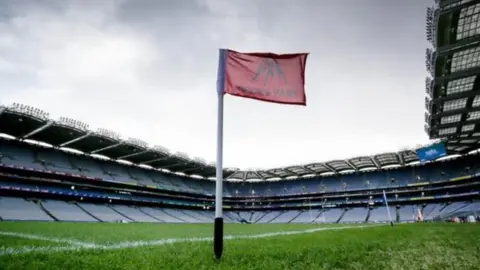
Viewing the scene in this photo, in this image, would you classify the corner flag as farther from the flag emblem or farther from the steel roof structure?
the steel roof structure

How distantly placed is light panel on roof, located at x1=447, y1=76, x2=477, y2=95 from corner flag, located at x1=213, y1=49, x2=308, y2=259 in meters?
25.2

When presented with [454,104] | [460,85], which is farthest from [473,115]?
[460,85]

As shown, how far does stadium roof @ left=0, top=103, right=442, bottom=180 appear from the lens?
40.0m

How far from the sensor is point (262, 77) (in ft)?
27.6

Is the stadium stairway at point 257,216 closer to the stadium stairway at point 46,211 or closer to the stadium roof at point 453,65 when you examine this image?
the stadium stairway at point 46,211

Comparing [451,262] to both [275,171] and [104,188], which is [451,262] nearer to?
[104,188]

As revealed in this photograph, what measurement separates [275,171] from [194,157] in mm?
23116

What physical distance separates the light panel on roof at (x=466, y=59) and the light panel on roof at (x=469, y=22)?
→ 180cm

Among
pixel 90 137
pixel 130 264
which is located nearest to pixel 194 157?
pixel 90 137

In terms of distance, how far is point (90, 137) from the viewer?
47250 millimetres

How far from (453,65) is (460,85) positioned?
144 inches

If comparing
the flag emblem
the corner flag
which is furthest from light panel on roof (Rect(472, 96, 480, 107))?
the flag emblem

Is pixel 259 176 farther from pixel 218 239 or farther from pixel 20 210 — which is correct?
pixel 218 239

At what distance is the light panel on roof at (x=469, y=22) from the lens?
→ 67.0 ft
